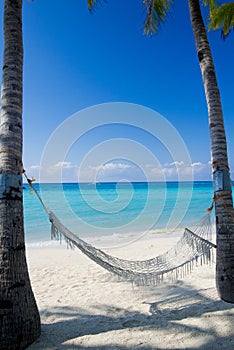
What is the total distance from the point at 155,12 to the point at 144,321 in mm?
3644

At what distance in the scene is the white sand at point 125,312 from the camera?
151 cm

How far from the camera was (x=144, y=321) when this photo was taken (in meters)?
1.89

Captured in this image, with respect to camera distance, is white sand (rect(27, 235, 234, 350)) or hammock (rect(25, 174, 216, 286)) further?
hammock (rect(25, 174, 216, 286))

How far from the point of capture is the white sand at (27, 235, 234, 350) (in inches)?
59.4

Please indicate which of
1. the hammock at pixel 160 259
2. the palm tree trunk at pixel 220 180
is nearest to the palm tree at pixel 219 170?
the palm tree trunk at pixel 220 180

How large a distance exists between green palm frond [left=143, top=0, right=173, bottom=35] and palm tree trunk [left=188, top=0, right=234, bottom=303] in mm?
1084

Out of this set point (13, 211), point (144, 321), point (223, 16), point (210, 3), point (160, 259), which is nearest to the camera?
point (13, 211)

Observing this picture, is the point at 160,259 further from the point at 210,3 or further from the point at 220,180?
the point at 210,3

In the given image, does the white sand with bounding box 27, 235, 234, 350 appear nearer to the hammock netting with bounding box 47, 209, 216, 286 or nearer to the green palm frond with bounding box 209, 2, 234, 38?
the hammock netting with bounding box 47, 209, 216, 286

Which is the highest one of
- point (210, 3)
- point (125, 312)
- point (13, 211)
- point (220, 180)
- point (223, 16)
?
point (210, 3)

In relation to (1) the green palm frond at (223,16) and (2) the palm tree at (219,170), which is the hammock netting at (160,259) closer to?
(2) the palm tree at (219,170)

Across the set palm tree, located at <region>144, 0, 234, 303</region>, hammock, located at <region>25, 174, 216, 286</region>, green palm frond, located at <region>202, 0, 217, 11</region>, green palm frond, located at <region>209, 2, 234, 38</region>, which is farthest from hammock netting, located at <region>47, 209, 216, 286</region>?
green palm frond, located at <region>202, 0, 217, 11</region>

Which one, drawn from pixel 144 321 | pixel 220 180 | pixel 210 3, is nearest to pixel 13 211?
pixel 144 321

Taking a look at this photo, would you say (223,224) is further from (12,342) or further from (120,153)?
(120,153)
